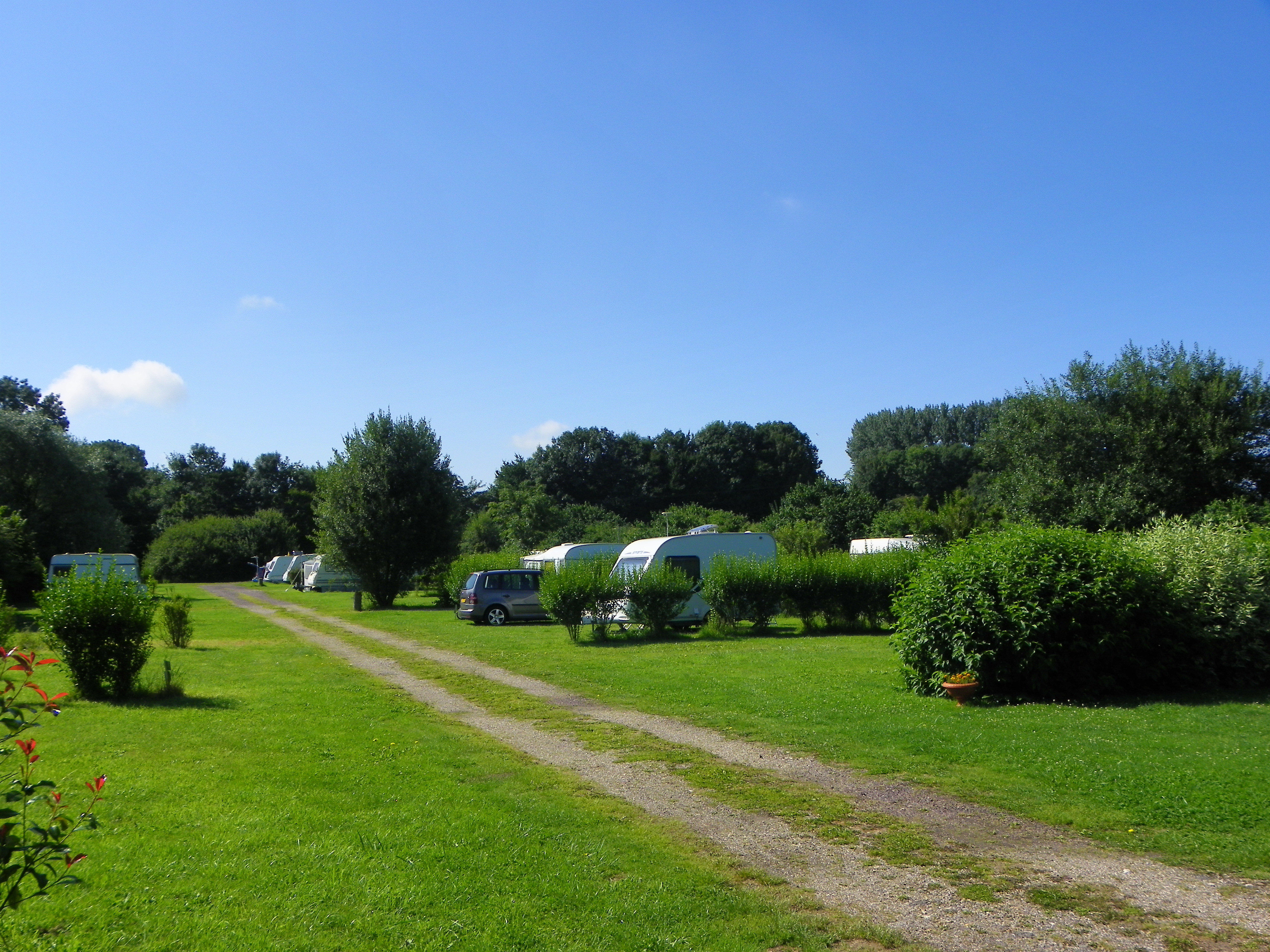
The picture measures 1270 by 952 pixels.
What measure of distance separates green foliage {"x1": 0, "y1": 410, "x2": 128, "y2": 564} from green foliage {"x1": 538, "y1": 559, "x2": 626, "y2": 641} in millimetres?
35275

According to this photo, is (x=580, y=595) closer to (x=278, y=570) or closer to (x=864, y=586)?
(x=864, y=586)

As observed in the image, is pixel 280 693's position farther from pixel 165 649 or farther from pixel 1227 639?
pixel 1227 639

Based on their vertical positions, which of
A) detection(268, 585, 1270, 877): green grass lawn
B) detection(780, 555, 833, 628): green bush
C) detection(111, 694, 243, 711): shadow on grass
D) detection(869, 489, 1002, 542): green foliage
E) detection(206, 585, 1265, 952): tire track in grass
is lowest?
detection(111, 694, 243, 711): shadow on grass

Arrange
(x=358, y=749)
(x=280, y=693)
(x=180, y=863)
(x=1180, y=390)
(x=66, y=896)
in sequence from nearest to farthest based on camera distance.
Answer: (x=66, y=896) < (x=180, y=863) < (x=358, y=749) < (x=280, y=693) < (x=1180, y=390)

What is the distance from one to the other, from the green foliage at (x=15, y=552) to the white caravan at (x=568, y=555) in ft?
47.6

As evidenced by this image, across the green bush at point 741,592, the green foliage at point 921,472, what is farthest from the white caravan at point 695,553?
the green foliage at point 921,472

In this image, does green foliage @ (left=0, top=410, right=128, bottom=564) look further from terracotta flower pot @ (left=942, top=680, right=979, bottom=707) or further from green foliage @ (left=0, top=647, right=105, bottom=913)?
green foliage @ (left=0, top=647, right=105, bottom=913)

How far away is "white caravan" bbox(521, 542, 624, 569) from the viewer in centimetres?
2447

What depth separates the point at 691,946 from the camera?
14.2 feet

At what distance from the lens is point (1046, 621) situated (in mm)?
11117

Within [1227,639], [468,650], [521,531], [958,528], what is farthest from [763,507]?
[1227,639]

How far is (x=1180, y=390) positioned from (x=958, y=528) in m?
10.0

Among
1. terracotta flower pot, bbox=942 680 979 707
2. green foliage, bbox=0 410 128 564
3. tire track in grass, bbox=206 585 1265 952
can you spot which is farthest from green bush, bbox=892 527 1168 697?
green foliage, bbox=0 410 128 564

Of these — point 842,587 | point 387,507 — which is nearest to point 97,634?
point 842,587
